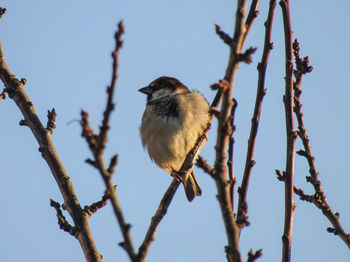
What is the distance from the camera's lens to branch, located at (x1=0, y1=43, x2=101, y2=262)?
103 inches

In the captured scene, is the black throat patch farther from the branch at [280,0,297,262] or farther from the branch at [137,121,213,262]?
the branch at [280,0,297,262]

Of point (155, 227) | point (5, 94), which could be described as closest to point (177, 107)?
point (5, 94)

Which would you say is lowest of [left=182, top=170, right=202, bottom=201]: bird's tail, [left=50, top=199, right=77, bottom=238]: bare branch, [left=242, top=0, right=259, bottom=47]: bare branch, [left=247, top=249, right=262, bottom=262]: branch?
[left=247, top=249, right=262, bottom=262]: branch

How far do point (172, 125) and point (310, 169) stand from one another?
152cm

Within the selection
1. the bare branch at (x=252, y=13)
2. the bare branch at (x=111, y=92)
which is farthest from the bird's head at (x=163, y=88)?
the bare branch at (x=111, y=92)

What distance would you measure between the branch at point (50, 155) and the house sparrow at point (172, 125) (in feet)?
4.57

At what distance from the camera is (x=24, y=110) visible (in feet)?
9.43

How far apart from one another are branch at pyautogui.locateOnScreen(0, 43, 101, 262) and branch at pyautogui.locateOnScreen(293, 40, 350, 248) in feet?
4.28

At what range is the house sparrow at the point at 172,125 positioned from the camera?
4152mm

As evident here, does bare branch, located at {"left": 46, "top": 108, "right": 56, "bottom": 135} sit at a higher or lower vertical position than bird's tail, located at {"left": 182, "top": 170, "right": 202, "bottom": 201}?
lower

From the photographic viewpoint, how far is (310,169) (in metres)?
2.96

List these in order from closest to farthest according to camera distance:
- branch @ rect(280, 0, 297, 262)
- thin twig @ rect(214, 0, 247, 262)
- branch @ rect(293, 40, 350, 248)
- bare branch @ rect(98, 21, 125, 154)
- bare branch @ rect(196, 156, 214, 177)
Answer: bare branch @ rect(98, 21, 125, 154) → thin twig @ rect(214, 0, 247, 262) → bare branch @ rect(196, 156, 214, 177) → branch @ rect(280, 0, 297, 262) → branch @ rect(293, 40, 350, 248)

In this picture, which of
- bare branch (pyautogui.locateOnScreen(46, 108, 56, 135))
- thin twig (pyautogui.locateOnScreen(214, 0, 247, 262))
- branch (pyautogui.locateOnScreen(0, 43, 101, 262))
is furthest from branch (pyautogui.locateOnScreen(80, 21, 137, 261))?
bare branch (pyautogui.locateOnScreen(46, 108, 56, 135))

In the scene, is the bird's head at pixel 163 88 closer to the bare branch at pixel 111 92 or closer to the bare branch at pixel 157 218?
the bare branch at pixel 157 218
